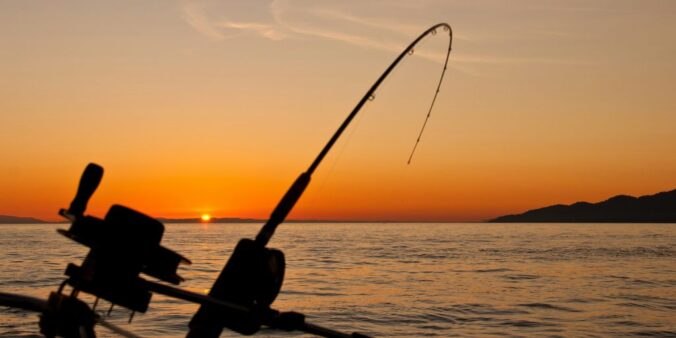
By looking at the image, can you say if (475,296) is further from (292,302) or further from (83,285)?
(83,285)

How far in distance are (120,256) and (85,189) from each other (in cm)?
45

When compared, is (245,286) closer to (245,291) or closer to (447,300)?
(245,291)

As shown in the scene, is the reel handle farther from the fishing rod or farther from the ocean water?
the ocean water

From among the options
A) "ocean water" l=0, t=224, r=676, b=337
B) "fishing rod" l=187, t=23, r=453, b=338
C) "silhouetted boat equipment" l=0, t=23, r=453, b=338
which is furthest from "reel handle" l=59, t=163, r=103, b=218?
"ocean water" l=0, t=224, r=676, b=337

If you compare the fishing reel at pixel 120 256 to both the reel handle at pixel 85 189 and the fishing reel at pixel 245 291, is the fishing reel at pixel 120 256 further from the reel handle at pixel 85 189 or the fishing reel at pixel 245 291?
the fishing reel at pixel 245 291

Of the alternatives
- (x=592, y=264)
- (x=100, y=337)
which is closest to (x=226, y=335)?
(x=100, y=337)

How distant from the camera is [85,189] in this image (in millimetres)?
3588

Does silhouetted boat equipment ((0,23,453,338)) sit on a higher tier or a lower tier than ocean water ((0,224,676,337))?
higher

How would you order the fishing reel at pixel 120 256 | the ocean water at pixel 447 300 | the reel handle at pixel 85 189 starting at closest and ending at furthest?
the fishing reel at pixel 120 256 → the reel handle at pixel 85 189 → the ocean water at pixel 447 300

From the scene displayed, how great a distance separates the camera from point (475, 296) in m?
29.2

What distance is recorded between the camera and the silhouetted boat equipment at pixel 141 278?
3.37m

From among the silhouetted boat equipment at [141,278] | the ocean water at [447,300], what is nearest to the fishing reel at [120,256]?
the silhouetted boat equipment at [141,278]

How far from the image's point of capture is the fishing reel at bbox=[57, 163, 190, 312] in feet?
11.0

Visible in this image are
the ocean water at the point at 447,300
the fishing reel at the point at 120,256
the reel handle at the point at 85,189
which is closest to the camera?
the fishing reel at the point at 120,256
